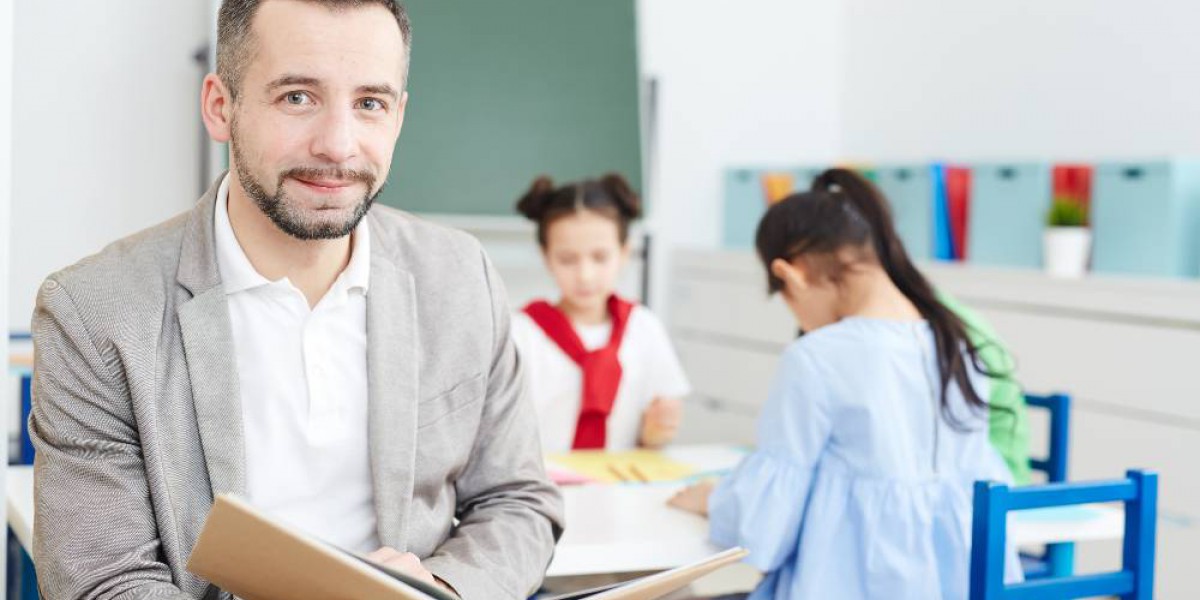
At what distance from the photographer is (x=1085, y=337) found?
3.44 m

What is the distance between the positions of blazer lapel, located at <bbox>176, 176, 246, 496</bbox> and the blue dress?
828mm

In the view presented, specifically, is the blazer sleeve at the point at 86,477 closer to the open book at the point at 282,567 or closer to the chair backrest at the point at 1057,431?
the open book at the point at 282,567

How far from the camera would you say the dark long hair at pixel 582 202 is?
10.2 ft

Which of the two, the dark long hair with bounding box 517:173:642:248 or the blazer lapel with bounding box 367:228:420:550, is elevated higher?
the dark long hair with bounding box 517:173:642:248

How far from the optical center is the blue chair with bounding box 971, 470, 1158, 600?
1.79 metres

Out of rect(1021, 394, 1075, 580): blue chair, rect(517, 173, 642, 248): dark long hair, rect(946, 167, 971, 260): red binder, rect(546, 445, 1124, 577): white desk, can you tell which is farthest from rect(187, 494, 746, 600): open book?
rect(946, 167, 971, 260): red binder

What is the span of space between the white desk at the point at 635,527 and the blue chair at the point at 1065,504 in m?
0.11

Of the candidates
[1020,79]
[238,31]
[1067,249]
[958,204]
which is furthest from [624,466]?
[1020,79]

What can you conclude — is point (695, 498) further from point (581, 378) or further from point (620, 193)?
point (620, 193)

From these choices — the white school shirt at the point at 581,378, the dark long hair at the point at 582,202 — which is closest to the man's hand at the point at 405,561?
the white school shirt at the point at 581,378

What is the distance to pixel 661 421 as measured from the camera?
9.58ft

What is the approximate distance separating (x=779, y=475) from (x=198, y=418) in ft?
3.07

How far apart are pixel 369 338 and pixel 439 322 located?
0.11m

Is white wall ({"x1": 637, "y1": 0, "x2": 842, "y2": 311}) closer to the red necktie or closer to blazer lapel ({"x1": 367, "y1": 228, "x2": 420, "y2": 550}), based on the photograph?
the red necktie
